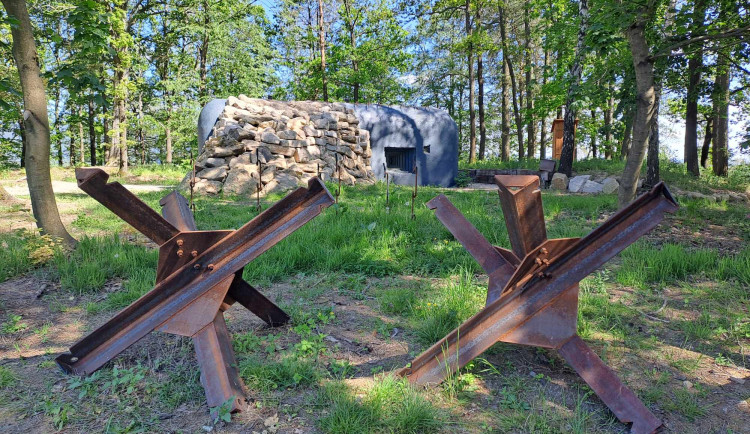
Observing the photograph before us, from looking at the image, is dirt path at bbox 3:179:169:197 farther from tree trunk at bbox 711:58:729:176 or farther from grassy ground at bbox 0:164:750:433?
tree trunk at bbox 711:58:729:176

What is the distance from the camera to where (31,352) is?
2.71 meters

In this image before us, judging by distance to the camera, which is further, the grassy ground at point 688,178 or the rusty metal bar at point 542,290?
the grassy ground at point 688,178

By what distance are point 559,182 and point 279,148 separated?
326 inches

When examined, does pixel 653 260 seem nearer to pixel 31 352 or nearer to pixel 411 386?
pixel 411 386

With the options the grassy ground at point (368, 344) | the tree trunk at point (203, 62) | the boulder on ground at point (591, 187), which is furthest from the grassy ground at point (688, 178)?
the tree trunk at point (203, 62)

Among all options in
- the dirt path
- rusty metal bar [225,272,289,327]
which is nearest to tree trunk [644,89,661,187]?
rusty metal bar [225,272,289,327]

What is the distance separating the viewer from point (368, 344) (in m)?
2.84

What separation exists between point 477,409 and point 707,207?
760 centimetres

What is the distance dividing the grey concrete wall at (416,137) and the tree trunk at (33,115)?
1059cm

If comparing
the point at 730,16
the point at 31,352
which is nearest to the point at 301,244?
the point at 31,352

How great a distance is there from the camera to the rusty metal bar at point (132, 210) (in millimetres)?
2123

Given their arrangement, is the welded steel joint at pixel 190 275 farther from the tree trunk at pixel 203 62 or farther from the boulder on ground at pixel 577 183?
the tree trunk at pixel 203 62

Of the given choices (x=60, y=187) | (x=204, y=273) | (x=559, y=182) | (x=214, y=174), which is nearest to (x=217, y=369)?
(x=204, y=273)

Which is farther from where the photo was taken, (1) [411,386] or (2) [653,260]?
(2) [653,260]
